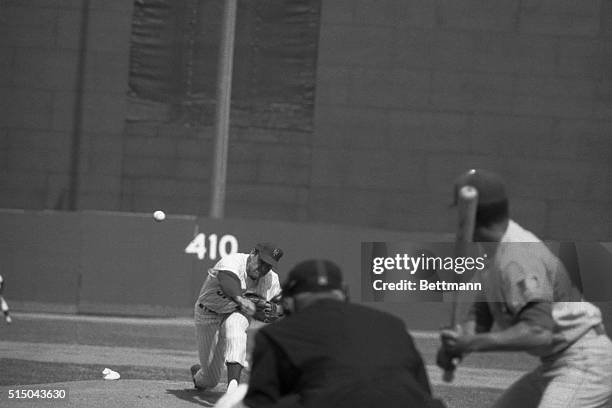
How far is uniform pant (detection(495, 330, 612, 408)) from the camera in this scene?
5105 millimetres

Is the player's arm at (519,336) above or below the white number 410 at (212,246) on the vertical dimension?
above

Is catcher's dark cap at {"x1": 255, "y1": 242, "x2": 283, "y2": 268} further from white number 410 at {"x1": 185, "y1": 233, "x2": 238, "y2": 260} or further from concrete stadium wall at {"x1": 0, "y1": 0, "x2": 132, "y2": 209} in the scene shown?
concrete stadium wall at {"x1": 0, "y1": 0, "x2": 132, "y2": 209}

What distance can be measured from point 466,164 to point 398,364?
1780 centimetres

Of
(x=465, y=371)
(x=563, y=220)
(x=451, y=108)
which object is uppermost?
(x=451, y=108)

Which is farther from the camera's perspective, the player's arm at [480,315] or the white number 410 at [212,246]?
the white number 410 at [212,246]

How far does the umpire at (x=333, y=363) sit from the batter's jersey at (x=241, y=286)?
5.62 m

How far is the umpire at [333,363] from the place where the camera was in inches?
175

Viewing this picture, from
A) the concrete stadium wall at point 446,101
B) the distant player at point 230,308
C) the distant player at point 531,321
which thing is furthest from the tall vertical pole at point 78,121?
the distant player at point 531,321

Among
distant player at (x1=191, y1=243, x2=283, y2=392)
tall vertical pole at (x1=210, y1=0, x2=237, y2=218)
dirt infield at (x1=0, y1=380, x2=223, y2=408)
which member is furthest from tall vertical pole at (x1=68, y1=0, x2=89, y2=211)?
distant player at (x1=191, y1=243, x2=283, y2=392)

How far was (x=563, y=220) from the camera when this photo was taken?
22297 millimetres

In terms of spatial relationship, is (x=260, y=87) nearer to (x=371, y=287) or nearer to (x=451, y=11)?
(x=451, y=11)

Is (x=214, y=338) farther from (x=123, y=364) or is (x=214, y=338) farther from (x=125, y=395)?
(x=123, y=364)

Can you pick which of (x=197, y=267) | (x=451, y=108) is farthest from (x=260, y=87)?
(x=197, y=267)

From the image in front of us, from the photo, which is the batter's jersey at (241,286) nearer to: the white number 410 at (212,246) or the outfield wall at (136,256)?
the outfield wall at (136,256)
